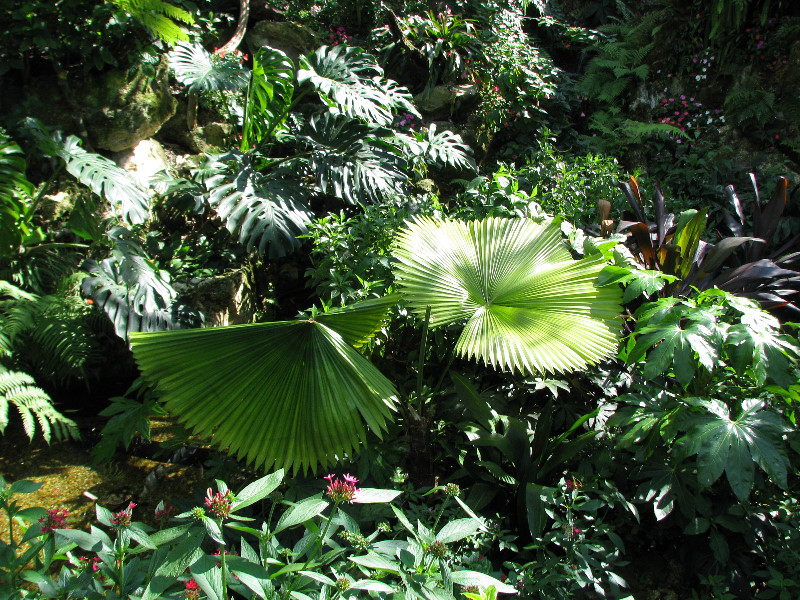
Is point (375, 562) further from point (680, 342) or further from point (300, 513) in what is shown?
point (680, 342)

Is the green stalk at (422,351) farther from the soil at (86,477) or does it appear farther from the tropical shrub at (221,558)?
the soil at (86,477)

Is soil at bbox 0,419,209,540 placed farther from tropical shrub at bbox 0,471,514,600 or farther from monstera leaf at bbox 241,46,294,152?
monstera leaf at bbox 241,46,294,152

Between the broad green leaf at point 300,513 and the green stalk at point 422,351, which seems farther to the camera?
the green stalk at point 422,351

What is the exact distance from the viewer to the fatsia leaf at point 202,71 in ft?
12.2

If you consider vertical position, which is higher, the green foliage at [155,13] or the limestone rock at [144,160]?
the green foliage at [155,13]

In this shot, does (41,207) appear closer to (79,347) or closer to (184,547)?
(79,347)

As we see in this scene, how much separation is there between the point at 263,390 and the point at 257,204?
2.10 m

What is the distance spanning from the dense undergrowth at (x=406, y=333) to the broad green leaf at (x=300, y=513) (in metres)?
0.01

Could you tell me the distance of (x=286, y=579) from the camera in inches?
50.8

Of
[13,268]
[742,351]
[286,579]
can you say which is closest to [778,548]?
[742,351]

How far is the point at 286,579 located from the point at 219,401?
27.2 inches

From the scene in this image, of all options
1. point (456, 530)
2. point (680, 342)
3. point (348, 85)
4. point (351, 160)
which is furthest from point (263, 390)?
point (348, 85)

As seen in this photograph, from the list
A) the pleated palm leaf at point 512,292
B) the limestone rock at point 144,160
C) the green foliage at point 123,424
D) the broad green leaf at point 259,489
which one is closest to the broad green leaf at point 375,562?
the broad green leaf at point 259,489

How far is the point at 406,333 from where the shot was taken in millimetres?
2971
